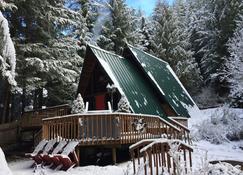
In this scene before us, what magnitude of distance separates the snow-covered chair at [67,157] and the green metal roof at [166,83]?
28.2 feet

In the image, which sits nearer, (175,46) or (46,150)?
(46,150)

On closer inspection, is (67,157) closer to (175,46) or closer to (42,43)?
(42,43)

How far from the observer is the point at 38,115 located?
18281mm

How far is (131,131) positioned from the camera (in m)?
11.8

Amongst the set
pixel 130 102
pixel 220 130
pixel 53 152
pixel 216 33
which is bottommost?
pixel 53 152

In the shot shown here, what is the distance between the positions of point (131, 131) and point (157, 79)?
847cm

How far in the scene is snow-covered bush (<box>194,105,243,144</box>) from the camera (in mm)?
16453

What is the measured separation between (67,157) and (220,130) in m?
9.75

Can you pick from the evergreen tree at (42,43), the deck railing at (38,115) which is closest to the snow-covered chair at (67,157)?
the evergreen tree at (42,43)

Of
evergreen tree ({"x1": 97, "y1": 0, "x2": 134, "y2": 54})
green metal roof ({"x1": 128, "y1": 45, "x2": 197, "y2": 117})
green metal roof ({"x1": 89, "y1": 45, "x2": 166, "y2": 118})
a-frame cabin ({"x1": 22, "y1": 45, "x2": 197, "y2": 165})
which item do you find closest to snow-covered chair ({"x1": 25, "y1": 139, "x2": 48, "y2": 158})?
a-frame cabin ({"x1": 22, "y1": 45, "x2": 197, "y2": 165})

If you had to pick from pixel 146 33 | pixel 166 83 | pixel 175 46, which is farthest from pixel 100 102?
pixel 146 33

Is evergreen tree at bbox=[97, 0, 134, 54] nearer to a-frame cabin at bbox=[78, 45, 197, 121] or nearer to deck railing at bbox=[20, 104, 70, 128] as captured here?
a-frame cabin at bbox=[78, 45, 197, 121]

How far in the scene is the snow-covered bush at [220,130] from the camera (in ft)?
54.0

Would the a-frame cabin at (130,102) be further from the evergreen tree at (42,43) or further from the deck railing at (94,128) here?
the evergreen tree at (42,43)
